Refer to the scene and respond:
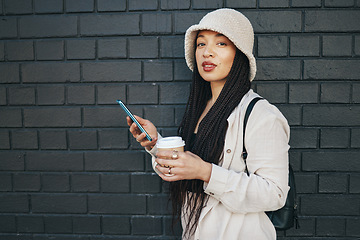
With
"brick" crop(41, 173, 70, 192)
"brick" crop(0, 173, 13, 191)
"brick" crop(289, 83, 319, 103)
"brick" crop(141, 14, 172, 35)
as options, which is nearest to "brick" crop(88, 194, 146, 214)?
"brick" crop(41, 173, 70, 192)

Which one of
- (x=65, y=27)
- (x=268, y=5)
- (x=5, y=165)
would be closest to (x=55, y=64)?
(x=65, y=27)

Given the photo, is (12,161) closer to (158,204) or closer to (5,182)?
(5,182)

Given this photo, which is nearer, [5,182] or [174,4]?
[174,4]

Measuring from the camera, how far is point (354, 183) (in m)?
2.36

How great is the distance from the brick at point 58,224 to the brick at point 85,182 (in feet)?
1.02

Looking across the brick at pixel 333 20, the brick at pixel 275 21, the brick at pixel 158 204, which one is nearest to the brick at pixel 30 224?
the brick at pixel 158 204

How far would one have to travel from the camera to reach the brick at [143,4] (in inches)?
92.7

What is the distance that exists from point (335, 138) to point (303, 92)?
1.61 feet

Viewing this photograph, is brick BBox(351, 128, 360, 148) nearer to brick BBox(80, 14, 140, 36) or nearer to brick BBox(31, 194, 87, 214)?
brick BBox(80, 14, 140, 36)

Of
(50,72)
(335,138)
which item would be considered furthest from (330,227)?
(50,72)

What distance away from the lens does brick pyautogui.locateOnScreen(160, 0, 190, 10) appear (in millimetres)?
2340

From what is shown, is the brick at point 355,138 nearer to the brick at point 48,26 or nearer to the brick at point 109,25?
the brick at point 109,25

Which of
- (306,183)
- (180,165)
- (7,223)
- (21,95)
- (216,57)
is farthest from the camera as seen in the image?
(7,223)

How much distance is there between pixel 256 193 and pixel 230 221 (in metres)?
0.27
